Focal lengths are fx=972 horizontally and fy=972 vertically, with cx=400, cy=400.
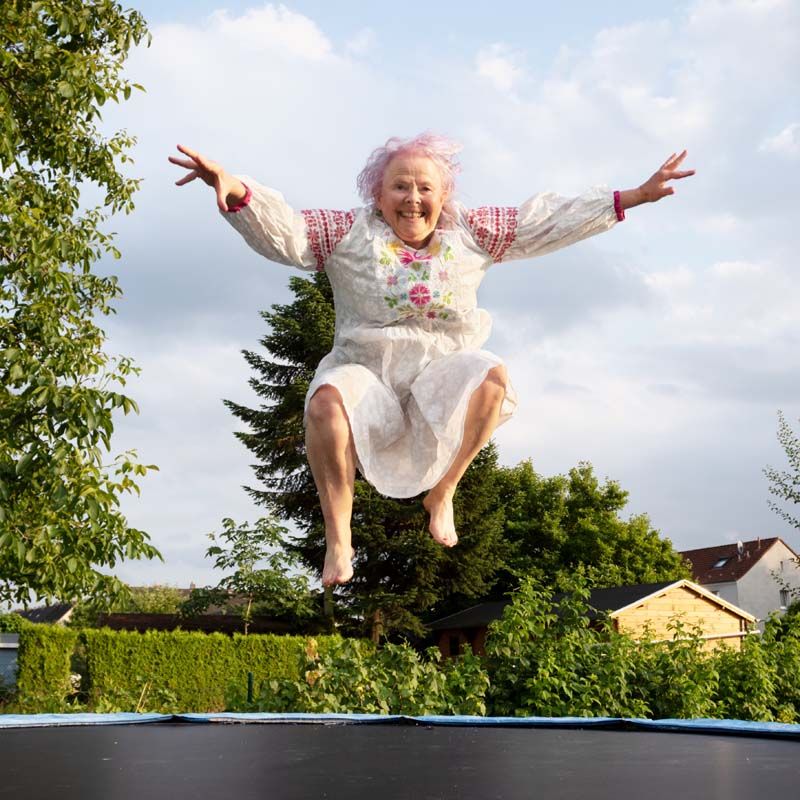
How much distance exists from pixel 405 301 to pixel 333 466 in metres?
0.48

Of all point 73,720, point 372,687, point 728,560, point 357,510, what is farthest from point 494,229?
point 728,560

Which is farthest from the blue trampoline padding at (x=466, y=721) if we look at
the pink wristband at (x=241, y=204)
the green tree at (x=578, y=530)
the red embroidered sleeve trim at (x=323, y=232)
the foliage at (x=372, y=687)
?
the green tree at (x=578, y=530)

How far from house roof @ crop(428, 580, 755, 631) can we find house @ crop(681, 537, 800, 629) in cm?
1179

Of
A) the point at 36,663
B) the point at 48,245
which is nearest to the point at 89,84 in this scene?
the point at 48,245

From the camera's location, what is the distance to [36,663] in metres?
9.16

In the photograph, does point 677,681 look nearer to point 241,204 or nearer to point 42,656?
point 241,204

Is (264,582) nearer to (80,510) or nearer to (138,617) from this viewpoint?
(138,617)

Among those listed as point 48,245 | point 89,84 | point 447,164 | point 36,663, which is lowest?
point 36,663

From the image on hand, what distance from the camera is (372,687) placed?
4.34 meters

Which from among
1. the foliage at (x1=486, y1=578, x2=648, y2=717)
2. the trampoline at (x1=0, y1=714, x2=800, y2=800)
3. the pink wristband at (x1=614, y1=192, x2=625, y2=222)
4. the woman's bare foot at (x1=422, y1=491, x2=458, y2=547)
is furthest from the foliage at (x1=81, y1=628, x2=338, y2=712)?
the pink wristband at (x1=614, y1=192, x2=625, y2=222)

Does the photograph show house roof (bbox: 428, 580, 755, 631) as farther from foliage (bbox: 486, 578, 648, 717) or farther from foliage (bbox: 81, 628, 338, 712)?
foliage (bbox: 486, 578, 648, 717)

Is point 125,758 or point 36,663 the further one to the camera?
point 36,663

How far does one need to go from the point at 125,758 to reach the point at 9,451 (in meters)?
1.89

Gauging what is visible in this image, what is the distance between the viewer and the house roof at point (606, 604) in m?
14.6
